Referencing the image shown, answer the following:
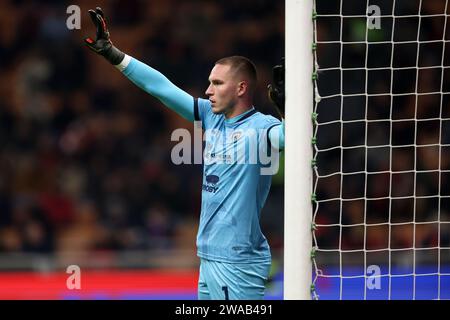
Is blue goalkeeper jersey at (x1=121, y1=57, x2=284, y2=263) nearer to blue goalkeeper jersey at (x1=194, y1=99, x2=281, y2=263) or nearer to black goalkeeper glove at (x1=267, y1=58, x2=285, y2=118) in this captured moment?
blue goalkeeper jersey at (x1=194, y1=99, x2=281, y2=263)

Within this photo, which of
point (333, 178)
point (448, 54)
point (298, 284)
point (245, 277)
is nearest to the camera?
point (298, 284)

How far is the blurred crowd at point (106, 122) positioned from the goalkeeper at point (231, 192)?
206 inches

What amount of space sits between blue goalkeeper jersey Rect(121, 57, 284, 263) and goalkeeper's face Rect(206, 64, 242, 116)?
0.11 meters

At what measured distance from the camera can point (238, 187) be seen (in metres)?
5.71

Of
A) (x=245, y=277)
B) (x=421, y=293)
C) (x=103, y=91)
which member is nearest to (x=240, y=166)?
(x=245, y=277)

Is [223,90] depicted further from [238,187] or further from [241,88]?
[238,187]

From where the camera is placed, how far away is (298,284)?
532cm

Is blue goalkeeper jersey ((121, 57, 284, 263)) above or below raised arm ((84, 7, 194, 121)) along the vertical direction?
below

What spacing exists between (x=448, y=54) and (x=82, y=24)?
481 centimetres

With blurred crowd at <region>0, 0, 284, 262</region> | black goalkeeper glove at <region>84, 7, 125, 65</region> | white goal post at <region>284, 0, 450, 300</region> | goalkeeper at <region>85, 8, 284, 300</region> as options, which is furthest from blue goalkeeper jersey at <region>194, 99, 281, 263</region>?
blurred crowd at <region>0, 0, 284, 262</region>

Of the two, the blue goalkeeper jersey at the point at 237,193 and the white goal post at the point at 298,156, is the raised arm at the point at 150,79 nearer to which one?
the blue goalkeeper jersey at the point at 237,193

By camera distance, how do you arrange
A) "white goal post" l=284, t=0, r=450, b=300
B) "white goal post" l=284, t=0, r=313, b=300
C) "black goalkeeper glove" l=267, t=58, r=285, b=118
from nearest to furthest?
"white goal post" l=284, t=0, r=313, b=300 → "black goalkeeper glove" l=267, t=58, r=285, b=118 → "white goal post" l=284, t=0, r=450, b=300

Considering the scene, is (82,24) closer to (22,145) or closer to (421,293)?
(22,145)

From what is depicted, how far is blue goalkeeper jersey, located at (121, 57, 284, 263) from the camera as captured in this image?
18.7ft
